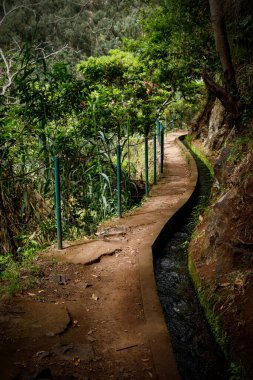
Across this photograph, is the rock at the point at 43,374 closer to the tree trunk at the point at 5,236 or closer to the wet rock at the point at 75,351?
the wet rock at the point at 75,351

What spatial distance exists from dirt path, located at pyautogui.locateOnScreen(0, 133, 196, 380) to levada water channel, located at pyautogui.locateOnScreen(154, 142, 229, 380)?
35cm

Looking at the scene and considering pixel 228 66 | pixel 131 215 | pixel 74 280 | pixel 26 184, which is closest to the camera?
pixel 74 280

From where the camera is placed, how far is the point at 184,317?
3.84m

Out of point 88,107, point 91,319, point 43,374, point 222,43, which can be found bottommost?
point 91,319

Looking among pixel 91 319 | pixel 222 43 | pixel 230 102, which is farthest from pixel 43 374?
pixel 222 43

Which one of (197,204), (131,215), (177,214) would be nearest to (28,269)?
(131,215)

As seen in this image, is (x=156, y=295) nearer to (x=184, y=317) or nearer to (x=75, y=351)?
(x=184, y=317)

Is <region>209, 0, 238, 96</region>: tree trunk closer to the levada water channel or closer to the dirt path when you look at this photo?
the levada water channel

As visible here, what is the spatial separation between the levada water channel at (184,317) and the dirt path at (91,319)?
35 centimetres

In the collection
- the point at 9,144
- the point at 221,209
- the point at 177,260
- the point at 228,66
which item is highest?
the point at 228,66

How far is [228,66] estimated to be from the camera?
6.71 meters

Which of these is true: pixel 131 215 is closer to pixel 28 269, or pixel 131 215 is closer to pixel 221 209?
pixel 221 209

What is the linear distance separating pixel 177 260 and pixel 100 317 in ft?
6.67

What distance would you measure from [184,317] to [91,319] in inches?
43.6
